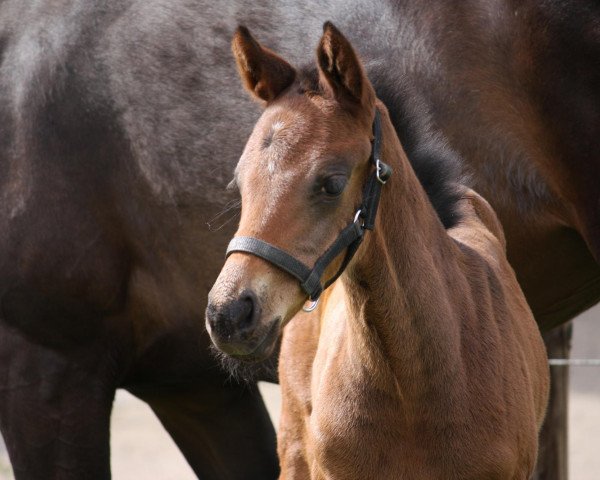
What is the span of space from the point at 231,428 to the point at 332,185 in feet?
6.99

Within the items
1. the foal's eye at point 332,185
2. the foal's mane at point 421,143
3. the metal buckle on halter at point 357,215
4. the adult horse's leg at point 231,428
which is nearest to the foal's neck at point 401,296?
the metal buckle on halter at point 357,215

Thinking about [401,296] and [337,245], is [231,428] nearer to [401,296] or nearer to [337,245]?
[401,296]

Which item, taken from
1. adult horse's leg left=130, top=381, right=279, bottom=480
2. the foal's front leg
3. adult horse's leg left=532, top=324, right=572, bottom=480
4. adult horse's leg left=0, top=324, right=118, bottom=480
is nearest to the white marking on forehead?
the foal's front leg

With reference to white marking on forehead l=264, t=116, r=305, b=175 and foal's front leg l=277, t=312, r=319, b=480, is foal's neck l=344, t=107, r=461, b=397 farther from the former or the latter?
foal's front leg l=277, t=312, r=319, b=480

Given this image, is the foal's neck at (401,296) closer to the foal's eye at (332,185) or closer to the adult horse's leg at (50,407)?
the foal's eye at (332,185)

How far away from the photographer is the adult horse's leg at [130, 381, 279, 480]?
4.87m

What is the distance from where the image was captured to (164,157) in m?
4.37

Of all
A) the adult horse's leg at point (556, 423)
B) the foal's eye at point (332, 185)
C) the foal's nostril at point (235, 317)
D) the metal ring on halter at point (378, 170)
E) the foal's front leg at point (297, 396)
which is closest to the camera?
the foal's nostril at point (235, 317)

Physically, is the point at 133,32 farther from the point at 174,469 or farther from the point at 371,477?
the point at 174,469

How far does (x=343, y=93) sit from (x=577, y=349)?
305 inches

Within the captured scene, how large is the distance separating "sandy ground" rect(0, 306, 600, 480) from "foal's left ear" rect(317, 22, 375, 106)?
4.95 metres

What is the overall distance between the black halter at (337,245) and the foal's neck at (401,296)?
0.31 feet

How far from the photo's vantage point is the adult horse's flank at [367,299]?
2932 mm

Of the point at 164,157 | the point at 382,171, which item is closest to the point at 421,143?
the point at 382,171
